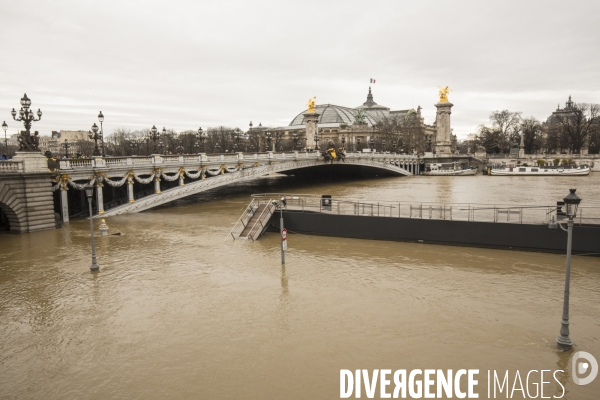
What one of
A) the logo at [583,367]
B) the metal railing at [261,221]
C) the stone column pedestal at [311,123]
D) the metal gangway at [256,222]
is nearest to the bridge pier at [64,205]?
the metal gangway at [256,222]

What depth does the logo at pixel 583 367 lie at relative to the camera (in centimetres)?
958

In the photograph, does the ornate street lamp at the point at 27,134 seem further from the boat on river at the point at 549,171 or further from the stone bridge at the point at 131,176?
the boat on river at the point at 549,171

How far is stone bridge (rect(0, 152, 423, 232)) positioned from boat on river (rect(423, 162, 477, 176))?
148 feet

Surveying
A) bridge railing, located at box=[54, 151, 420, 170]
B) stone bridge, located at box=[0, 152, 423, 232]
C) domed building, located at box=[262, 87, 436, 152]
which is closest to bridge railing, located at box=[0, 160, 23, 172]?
stone bridge, located at box=[0, 152, 423, 232]

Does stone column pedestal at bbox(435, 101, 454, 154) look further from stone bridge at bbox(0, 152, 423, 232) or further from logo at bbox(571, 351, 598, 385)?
logo at bbox(571, 351, 598, 385)

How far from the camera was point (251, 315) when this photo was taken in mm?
13422

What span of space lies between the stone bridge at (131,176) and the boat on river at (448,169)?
45.1 metres

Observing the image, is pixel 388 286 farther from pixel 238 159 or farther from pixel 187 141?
pixel 187 141

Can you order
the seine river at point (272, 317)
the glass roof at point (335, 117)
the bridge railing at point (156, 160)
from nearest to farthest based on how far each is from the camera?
the seine river at point (272, 317) < the bridge railing at point (156, 160) < the glass roof at point (335, 117)

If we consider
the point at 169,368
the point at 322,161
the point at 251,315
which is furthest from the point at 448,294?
the point at 322,161

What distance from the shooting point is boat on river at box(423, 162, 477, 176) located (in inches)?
3302

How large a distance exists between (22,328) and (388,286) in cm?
1131

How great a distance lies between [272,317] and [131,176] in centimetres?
2364

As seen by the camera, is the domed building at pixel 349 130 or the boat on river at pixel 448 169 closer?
the boat on river at pixel 448 169
